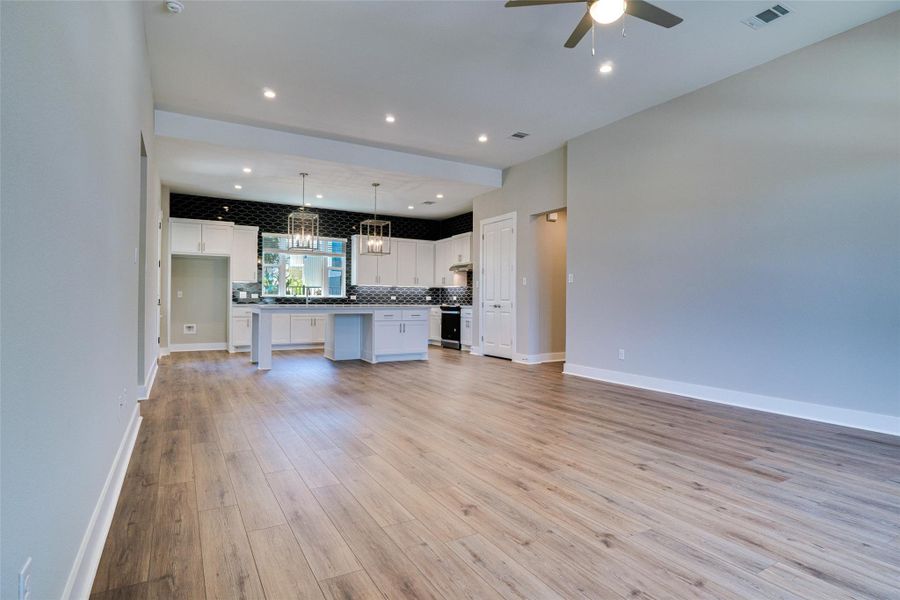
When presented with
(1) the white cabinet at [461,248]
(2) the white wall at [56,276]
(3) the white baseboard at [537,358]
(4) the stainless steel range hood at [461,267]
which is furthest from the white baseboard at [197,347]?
(2) the white wall at [56,276]

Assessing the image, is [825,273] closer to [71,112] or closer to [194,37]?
[71,112]

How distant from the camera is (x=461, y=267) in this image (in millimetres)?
9391

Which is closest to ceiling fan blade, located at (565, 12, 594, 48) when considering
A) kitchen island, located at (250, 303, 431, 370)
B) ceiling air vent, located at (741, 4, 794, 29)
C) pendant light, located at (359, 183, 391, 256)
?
ceiling air vent, located at (741, 4, 794, 29)

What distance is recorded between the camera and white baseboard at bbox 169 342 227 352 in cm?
833

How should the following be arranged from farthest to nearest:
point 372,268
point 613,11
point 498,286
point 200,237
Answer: point 372,268, point 200,237, point 498,286, point 613,11

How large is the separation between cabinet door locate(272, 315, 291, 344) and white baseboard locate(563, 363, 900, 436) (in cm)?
615

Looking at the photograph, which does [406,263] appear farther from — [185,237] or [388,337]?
[185,237]

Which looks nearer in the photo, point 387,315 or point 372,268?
point 387,315

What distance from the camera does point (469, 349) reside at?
8.93 m

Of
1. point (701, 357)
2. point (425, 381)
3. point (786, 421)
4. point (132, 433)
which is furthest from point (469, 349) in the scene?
point (132, 433)

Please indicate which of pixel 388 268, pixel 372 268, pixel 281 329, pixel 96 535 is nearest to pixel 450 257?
pixel 388 268

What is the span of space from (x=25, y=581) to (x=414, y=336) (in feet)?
20.6

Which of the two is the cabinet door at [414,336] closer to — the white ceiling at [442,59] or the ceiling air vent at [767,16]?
the white ceiling at [442,59]

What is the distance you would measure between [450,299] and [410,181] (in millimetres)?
3902
